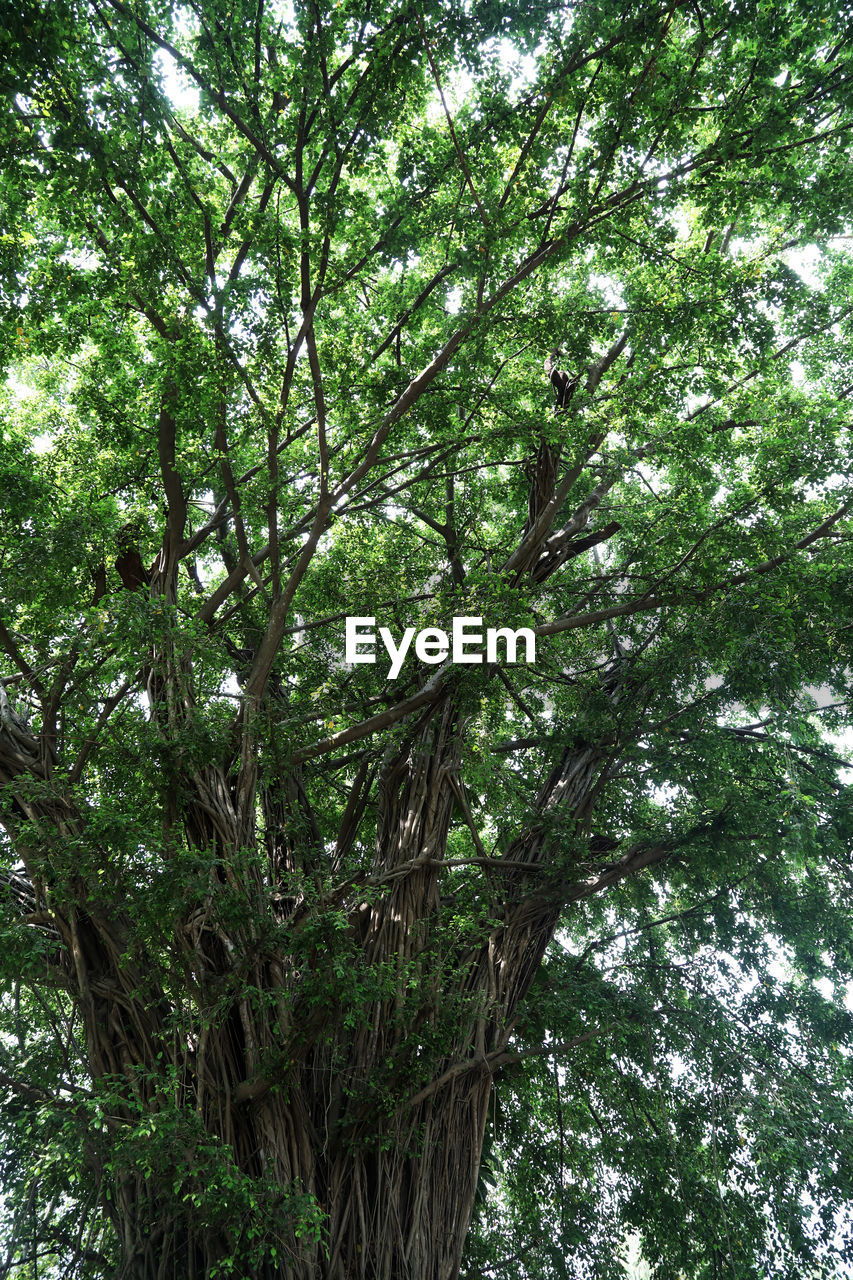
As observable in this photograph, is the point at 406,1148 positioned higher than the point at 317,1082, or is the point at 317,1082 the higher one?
the point at 317,1082

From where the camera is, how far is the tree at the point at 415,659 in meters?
3.60

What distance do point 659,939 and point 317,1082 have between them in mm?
3352

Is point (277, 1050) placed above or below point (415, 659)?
below

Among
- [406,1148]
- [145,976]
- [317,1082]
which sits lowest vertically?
[406,1148]

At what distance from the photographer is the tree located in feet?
11.8

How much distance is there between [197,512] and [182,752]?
9.86ft

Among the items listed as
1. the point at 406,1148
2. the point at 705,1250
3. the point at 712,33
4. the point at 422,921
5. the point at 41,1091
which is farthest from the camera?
the point at 705,1250

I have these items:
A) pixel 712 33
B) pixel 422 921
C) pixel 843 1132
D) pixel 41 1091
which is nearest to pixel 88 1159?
pixel 41 1091

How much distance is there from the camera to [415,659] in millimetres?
5309

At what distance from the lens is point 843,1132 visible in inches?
190

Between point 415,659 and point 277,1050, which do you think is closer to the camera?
point 277,1050

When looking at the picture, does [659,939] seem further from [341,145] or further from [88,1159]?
[341,145]

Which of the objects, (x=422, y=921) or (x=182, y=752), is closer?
(x=182, y=752)

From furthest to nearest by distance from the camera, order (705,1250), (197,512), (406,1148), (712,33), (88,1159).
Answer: (197,512) → (705,1250) → (406,1148) → (712,33) → (88,1159)
